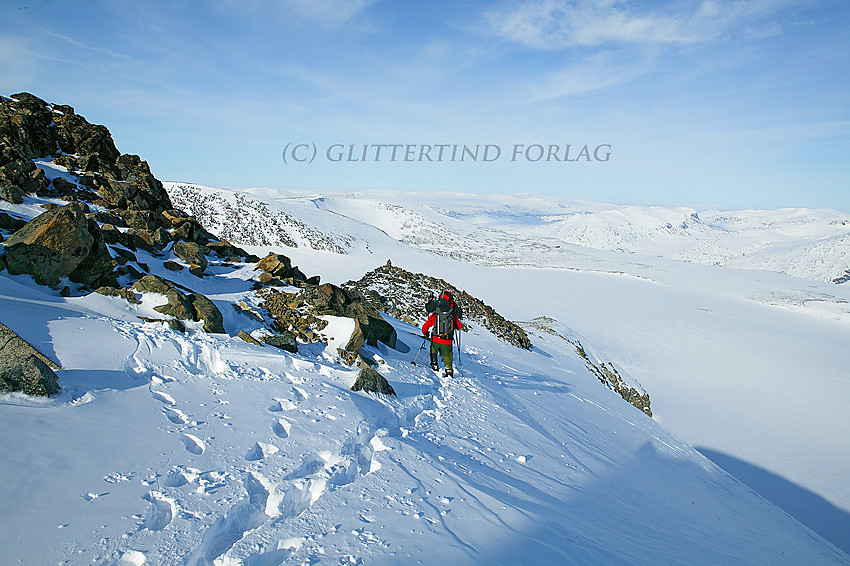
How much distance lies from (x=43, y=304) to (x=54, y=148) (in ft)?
29.8

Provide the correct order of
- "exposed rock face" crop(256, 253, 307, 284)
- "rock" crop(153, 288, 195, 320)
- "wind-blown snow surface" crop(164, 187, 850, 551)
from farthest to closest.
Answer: "wind-blown snow surface" crop(164, 187, 850, 551) → "exposed rock face" crop(256, 253, 307, 284) → "rock" crop(153, 288, 195, 320)

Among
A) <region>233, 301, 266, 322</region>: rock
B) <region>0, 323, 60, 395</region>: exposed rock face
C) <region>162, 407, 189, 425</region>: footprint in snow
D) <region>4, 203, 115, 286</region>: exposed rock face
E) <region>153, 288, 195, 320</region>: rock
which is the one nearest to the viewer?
<region>0, 323, 60, 395</region>: exposed rock face

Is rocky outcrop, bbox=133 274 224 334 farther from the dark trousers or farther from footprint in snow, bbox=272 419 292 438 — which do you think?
the dark trousers

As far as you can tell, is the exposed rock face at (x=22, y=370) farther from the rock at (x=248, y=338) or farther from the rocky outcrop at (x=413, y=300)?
the rocky outcrop at (x=413, y=300)

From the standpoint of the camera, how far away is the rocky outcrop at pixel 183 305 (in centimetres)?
661

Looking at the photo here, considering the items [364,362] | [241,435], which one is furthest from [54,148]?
[241,435]

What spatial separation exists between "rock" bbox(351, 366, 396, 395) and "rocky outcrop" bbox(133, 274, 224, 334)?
2.44 m

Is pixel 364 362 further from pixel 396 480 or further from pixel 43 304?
pixel 43 304

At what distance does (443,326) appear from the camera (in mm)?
8562

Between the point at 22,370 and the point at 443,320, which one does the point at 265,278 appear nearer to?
the point at 443,320

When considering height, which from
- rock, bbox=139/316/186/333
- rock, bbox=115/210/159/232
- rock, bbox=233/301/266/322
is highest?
rock, bbox=115/210/159/232

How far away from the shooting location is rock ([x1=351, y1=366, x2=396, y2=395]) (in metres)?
6.45

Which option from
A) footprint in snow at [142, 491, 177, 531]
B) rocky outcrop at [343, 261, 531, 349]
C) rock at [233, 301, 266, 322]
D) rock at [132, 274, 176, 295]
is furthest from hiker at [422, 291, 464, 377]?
rocky outcrop at [343, 261, 531, 349]

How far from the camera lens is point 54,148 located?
468 inches
